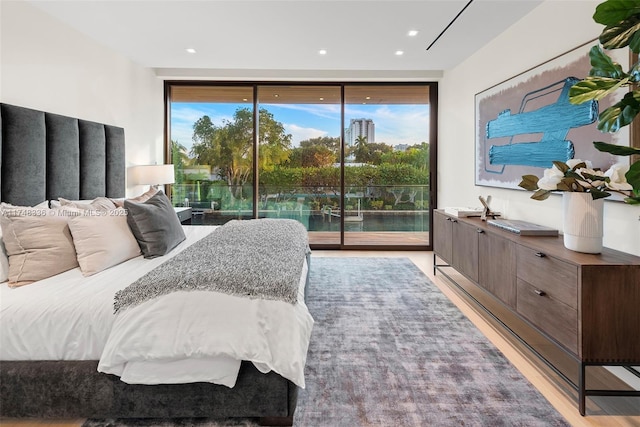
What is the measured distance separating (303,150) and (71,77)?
9.99 feet

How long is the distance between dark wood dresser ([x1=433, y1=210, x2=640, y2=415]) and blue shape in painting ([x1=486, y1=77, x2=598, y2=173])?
73 centimetres

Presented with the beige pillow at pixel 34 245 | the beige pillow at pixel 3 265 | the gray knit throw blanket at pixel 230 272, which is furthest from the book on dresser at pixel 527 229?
the beige pillow at pixel 3 265

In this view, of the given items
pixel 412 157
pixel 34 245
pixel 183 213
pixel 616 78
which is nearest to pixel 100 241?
pixel 34 245

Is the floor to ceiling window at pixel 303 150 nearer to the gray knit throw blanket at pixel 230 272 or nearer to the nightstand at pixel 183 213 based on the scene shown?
the nightstand at pixel 183 213

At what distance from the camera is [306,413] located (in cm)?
178

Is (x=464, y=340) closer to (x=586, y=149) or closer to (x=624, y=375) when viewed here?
(x=624, y=375)

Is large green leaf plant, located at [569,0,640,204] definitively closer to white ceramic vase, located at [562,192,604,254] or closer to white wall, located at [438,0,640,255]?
white ceramic vase, located at [562,192,604,254]

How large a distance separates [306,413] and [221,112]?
15.4 ft

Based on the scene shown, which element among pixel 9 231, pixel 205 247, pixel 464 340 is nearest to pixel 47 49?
pixel 9 231

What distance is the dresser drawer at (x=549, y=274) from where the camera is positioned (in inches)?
71.9

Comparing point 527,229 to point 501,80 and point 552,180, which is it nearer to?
point 552,180

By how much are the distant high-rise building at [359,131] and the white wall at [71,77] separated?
284 cm

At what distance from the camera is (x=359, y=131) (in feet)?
18.2

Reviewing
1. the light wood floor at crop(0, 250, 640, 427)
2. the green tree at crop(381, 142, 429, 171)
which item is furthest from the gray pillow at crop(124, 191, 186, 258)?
the green tree at crop(381, 142, 429, 171)
